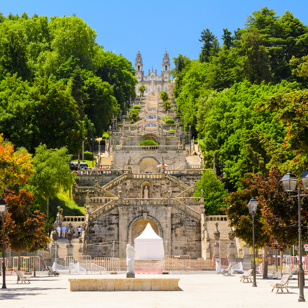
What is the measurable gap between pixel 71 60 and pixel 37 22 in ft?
53.8

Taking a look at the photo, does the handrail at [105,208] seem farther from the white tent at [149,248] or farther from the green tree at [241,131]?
the white tent at [149,248]

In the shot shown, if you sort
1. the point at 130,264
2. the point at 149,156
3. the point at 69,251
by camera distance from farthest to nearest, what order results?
the point at 149,156 < the point at 69,251 < the point at 130,264

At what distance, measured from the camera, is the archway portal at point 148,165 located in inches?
2874

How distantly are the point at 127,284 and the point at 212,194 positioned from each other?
2993cm

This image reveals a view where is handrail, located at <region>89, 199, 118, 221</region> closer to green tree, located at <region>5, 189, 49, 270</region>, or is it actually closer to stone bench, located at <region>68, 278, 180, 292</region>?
green tree, located at <region>5, 189, 49, 270</region>

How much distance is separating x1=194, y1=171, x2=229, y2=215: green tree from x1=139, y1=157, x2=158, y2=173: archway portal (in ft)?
59.4

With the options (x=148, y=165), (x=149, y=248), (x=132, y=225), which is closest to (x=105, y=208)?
(x=132, y=225)

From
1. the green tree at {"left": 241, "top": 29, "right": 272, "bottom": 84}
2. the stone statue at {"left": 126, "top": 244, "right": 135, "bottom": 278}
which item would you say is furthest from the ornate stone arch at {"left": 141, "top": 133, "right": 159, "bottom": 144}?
the stone statue at {"left": 126, "top": 244, "right": 135, "bottom": 278}

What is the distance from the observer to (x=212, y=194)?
54.2 m

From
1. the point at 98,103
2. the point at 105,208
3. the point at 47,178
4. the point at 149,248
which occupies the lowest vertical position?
the point at 149,248

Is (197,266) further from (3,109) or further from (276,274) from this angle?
(3,109)

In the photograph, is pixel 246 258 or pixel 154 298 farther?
pixel 246 258

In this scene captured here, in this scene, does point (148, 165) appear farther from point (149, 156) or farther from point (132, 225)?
point (132, 225)

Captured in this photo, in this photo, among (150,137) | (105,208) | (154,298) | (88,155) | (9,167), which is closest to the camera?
(154,298)
